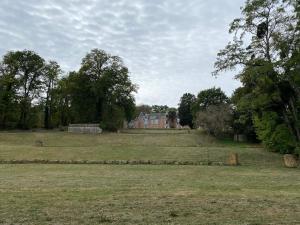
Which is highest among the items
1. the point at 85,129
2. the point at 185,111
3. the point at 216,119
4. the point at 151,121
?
the point at 185,111

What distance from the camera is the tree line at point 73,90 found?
65.9 m

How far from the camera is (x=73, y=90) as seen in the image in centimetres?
6638

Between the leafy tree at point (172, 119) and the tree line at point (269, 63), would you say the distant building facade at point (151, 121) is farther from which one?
the tree line at point (269, 63)

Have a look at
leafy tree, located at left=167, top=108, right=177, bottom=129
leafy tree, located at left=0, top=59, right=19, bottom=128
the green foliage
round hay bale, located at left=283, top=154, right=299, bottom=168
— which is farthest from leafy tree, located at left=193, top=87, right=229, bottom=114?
round hay bale, located at left=283, top=154, right=299, bottom=168

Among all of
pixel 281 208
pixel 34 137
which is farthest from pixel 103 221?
pixel 34 137

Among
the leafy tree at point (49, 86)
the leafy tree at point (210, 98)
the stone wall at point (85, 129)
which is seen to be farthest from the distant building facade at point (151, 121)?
the stone wall at point (85, 129)

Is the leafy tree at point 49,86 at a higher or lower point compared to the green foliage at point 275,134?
higher

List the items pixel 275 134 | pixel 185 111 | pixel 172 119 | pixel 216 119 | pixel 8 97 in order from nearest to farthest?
pixel 275 134
pixel 216 119
pixel 8 97
pixel 185 111
pixel 172 119

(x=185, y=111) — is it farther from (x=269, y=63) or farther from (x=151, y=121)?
(x=269, y=63)

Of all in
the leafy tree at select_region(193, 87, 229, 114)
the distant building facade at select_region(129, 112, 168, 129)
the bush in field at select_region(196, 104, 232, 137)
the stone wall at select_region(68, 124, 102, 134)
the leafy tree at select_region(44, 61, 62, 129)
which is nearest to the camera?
the stone wall at select_region(68, 124, 102, 134)

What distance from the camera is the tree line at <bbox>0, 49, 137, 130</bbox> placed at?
65.9m

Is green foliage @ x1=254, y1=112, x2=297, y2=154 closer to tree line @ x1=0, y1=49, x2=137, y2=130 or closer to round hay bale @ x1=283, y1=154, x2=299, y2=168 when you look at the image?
round hay bale @ x1=283, y1=154, x2=299, y2=168

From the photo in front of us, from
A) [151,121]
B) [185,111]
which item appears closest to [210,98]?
[185,111]

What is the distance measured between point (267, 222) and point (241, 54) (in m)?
25.2
